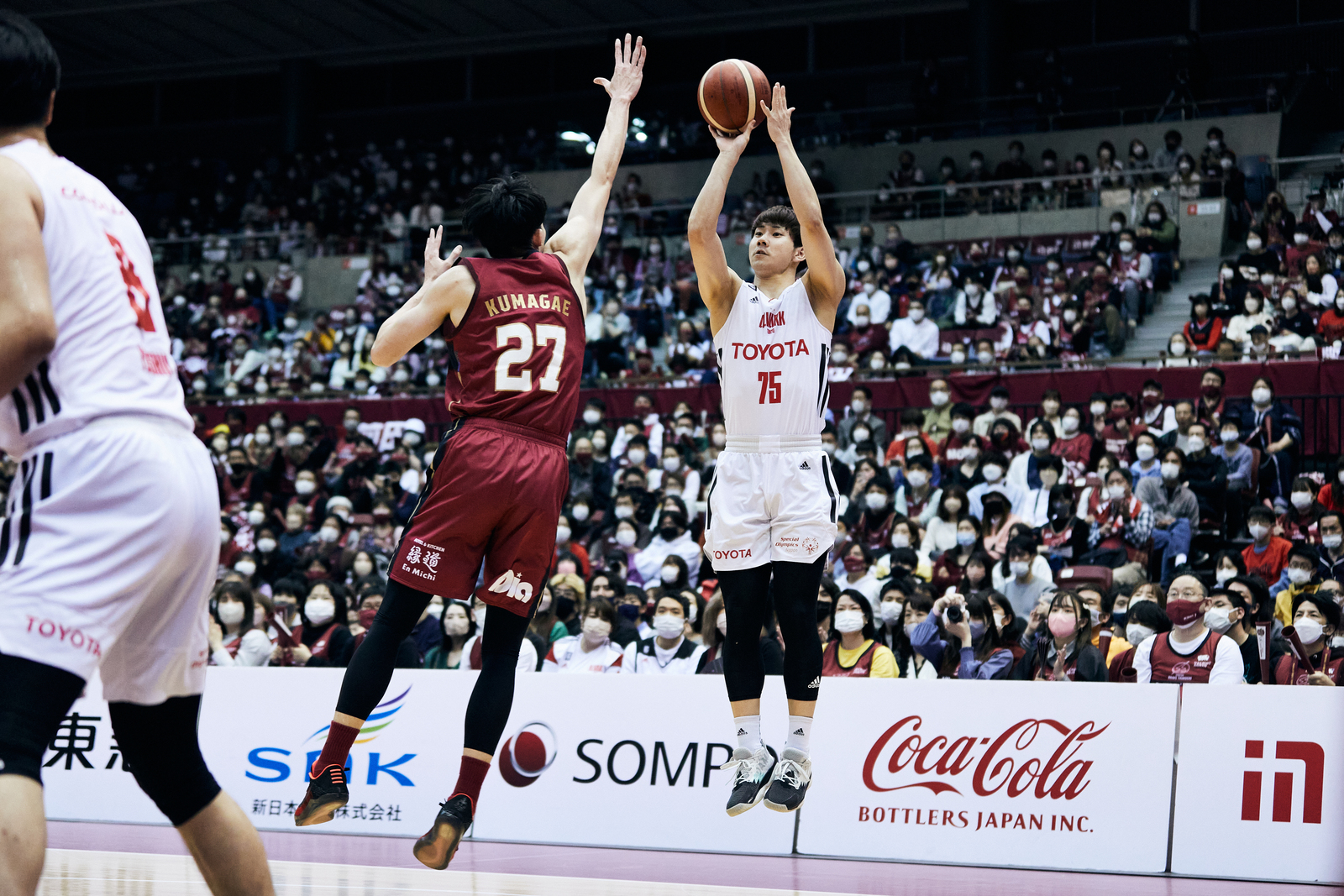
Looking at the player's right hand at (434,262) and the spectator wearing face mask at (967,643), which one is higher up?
the player's right hand at (434,262)

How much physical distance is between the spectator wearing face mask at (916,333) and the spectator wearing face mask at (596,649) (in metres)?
9.39

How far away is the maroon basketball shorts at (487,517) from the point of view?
5.55m

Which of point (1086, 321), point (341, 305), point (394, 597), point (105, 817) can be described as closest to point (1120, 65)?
point (1086, 321)

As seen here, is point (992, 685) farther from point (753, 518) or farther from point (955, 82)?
point (955, 82)

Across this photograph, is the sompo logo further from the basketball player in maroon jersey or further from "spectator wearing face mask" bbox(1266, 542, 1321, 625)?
the basketball player in maroon jersey

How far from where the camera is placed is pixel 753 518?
667 cm

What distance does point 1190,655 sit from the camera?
9.91m

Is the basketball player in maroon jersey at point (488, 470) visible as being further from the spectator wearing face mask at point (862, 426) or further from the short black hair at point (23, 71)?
the spectator wearing face mask at point (862, 426)

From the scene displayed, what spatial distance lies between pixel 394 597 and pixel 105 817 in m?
6.66

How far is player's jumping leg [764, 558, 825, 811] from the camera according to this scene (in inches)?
258

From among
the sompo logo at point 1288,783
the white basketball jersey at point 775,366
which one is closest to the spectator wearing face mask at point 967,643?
the sompo logo at point 1288,783

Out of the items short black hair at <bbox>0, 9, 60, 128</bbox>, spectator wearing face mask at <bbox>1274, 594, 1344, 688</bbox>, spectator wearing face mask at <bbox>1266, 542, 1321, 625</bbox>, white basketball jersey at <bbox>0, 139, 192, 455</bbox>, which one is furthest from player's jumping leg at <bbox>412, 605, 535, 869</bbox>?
spectator wearing face mask at <bbox>1266, 542, 1321, 625</bbox>

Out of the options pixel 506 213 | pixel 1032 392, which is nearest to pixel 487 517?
pixel 506 213

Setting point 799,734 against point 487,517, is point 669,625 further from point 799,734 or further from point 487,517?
point 487,517
